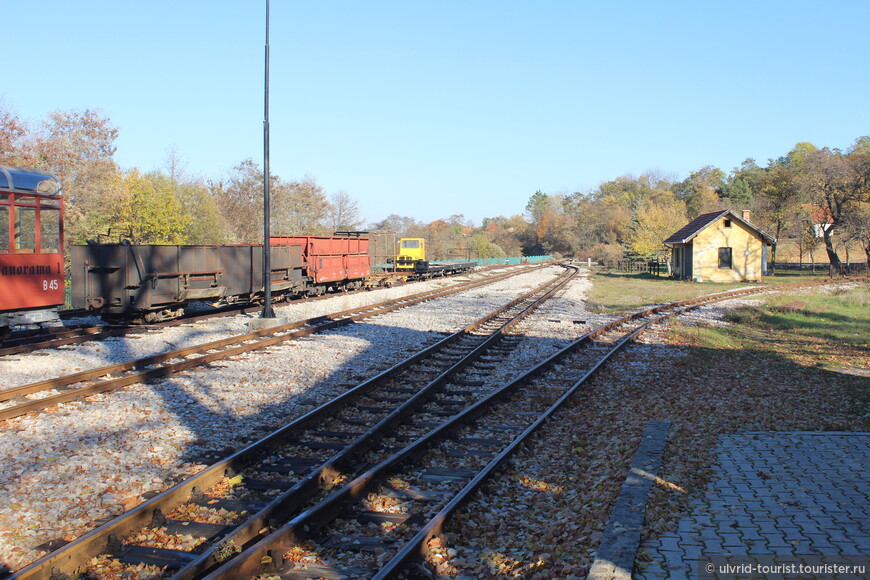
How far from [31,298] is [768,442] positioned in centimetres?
1265

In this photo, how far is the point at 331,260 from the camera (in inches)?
1025

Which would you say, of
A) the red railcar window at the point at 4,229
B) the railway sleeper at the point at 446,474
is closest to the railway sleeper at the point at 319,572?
the railway sleeper at the point at 446,474

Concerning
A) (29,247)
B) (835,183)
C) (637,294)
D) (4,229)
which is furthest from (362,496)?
(835,183)

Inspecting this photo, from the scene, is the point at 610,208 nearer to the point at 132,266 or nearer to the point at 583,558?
the point at 132,266

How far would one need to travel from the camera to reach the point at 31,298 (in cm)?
1259

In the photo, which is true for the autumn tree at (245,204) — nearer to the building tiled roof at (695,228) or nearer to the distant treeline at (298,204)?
the distant treeline at (298,204)

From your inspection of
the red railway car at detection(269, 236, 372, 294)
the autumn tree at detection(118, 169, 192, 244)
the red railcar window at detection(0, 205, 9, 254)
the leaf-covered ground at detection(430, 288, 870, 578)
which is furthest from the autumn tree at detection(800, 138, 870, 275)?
the red railcar window at detection(0, 205, 9, 254)

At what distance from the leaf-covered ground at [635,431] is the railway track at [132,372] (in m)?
5.84

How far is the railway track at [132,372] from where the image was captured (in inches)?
332

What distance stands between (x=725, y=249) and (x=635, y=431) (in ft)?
123

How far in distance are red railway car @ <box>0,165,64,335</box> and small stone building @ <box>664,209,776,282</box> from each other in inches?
1407

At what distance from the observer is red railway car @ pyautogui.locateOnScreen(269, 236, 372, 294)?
78.8 ft

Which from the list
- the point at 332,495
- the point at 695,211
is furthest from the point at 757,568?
the point at 695,211

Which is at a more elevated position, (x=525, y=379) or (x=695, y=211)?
(x=695, y=211)
